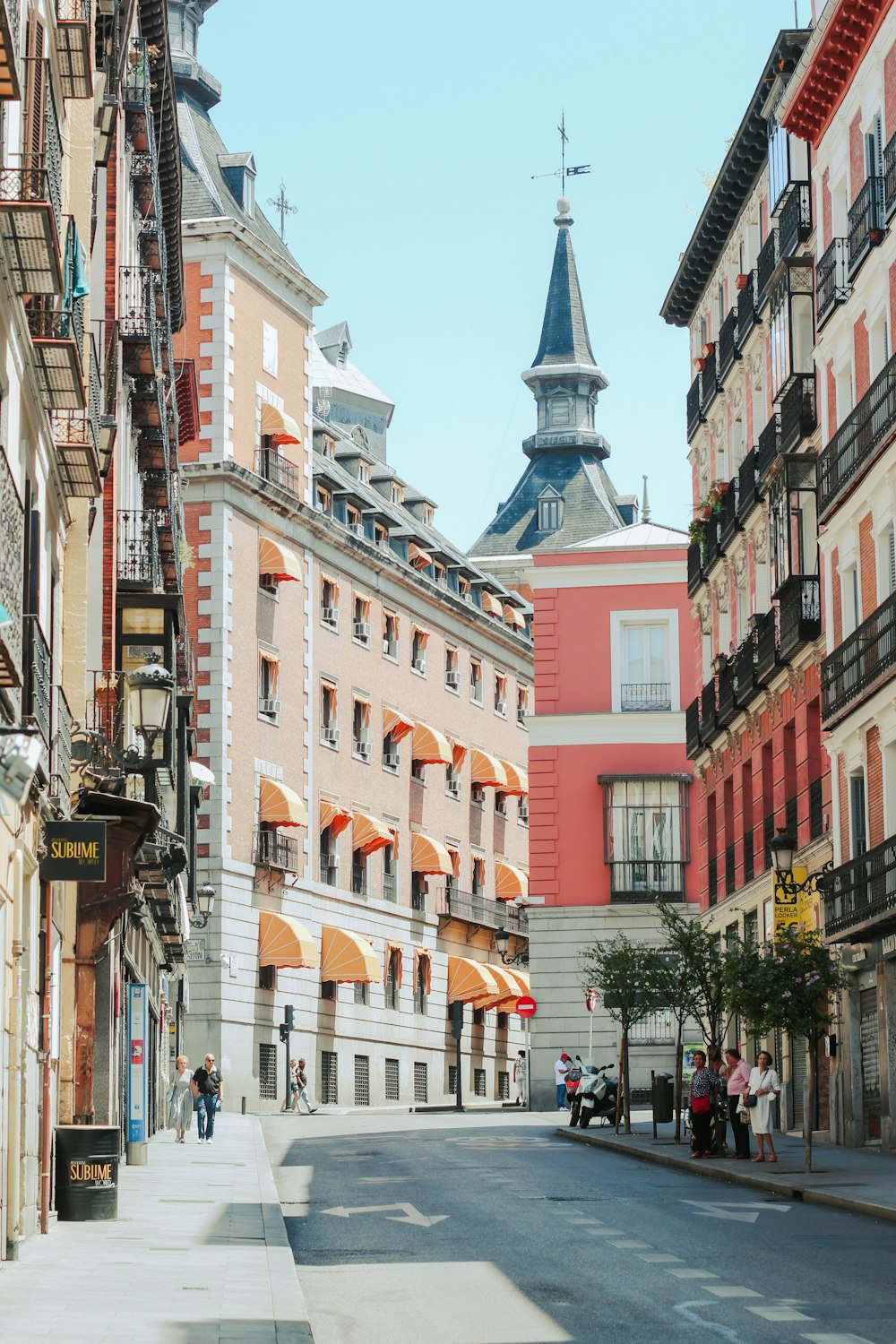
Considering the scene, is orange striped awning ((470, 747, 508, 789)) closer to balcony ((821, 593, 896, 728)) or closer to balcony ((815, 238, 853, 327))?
balcony ((815, 238, 853, 327))

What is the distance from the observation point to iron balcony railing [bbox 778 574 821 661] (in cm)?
3878

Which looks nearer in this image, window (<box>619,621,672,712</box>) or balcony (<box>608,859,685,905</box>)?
balcony (<box>608,859,685,905</box>)

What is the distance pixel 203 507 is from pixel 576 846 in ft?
44.2

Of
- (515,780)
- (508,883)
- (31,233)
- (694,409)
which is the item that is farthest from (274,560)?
(31,233)

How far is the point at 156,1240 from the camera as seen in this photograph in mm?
17859

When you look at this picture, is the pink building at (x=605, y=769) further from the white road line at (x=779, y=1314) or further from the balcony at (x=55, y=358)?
the white road line at (x=779, y=1314)

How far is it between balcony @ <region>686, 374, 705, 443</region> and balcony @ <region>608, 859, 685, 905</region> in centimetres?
1147

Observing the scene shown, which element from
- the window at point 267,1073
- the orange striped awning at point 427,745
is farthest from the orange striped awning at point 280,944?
the orange striped awning at point 427,745

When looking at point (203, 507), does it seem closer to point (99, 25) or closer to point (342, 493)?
point (342, 493)

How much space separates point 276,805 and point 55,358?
42596 millimetres

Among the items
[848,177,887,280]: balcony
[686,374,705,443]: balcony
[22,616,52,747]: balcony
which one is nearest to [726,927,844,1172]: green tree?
[848,177,887,280]: balcony

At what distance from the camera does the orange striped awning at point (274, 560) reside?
60.2 m

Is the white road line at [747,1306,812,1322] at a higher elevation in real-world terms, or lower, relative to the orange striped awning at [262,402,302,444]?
lower

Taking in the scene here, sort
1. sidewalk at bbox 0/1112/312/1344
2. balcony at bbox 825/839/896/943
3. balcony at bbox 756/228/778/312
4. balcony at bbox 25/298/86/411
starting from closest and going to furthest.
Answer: sidewalk at bbox 0/1112/312/1344 → balcony at bbox 25/298/86/411 → balcony at bbox 825/839/896/943 → balcony at bbox 756/228/778/312
